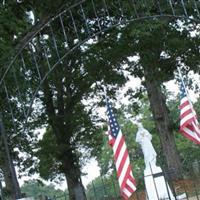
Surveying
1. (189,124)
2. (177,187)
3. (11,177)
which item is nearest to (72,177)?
(177,187)

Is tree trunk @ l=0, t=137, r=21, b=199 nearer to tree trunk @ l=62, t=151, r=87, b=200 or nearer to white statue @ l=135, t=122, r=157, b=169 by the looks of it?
tree trunk @ l=62, t=151, r=87, b=200

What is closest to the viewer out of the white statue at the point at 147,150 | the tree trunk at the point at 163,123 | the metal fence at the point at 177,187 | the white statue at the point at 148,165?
the metal fence at the point at 177,187

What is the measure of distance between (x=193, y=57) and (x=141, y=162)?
108ft

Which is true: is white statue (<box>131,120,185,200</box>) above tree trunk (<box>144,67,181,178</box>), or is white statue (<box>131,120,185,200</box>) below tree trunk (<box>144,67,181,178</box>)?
below

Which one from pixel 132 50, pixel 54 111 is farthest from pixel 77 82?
pixel 132 50

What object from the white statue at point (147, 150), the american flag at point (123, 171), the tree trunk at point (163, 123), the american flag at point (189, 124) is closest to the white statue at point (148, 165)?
the white statue at point (147, 150)

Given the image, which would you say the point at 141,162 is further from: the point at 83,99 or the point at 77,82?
the point at 77,82

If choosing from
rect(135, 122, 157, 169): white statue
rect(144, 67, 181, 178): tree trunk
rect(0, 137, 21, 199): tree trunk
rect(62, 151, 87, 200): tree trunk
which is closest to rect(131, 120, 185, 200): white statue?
rect(135, 122, 157, 169): white statue

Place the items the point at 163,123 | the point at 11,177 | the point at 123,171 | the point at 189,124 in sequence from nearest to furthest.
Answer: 1. the point at 11,177
2. the point at 123,171
3. the point at 189,124
4. the point at 163,123

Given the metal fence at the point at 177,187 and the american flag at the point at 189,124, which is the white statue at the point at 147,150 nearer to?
the metal fence at the point at 177,187

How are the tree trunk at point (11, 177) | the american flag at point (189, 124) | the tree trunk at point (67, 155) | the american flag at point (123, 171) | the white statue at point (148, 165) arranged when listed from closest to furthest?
1. the tree trunk at point (11, 177)
2. the american flag at point (123, 171)
3. the american flag at point (189, 124)
4. the white statue at point (148, 165)
5. the tree trunk at point (67, 155)

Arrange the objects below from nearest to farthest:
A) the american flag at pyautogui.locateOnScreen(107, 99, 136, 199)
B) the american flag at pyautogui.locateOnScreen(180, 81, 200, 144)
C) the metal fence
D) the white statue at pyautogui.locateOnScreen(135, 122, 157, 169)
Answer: the metal fence, the american flag at pyautogui.locateOnScreen(107, 99, 136, 199), the american flag at pyautogui.locateOnScreen(180, 81, 200, 144), the white statue at pyautogui.locateOnScreen(135, 122, 157, 169)

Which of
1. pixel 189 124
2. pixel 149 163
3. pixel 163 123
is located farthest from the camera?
pixel 163 123

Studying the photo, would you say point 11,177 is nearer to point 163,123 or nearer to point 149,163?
point 149,163
